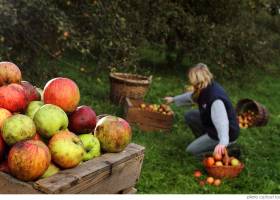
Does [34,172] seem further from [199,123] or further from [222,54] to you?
[222,54]

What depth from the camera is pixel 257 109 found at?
7305 mm

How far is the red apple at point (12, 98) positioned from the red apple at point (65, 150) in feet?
0.79

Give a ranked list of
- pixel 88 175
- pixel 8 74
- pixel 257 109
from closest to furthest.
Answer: pixel 88 175 < pixel 8 74 < pixel 257 109

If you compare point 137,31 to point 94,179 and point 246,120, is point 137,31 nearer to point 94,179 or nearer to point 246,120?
point 246,120

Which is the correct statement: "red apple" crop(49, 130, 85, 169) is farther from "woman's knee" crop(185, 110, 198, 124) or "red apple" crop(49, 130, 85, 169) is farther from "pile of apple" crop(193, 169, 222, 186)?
"woman's knee" crop(185, 110, 198, 124)

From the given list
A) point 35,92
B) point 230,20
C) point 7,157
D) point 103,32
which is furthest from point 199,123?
point 230,20

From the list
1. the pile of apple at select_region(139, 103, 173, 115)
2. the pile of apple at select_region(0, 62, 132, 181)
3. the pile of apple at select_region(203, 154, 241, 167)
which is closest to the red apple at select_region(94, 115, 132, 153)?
the pile of apple at select_region(0, 62, 132, 181)

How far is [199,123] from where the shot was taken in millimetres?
5848

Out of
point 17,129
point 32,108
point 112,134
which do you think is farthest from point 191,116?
point 17,129

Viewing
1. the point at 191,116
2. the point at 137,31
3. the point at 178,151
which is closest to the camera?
the point at 178,151

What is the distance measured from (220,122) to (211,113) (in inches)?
6.9

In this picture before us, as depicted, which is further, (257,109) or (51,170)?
(257,109)

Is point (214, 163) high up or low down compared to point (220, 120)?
down
